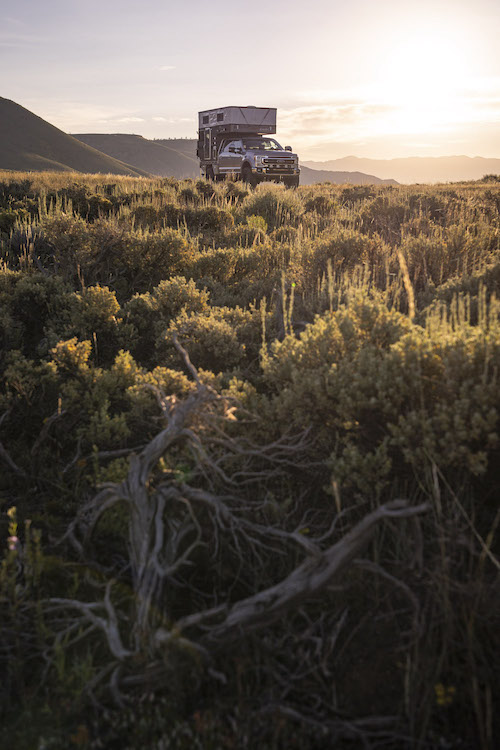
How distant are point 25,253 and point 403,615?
6822mm

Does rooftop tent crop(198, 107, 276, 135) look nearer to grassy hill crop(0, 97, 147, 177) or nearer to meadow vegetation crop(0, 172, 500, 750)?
meadow vegetation crop(0, 172, 500, 750)

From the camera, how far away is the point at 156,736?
72.4 inches

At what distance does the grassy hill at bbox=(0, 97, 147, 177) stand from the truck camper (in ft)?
303

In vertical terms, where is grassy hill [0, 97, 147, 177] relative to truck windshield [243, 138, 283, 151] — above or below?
above

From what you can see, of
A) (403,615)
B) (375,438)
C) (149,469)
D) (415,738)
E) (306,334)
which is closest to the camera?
(415,738)

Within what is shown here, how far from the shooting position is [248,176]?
2303 centimetres

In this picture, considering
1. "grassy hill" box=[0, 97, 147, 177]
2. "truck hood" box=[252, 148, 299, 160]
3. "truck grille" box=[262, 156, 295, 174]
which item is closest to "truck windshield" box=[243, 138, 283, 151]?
"truck hood" box=[252, 148, 299, 160]

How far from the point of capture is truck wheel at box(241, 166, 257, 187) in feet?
74.1

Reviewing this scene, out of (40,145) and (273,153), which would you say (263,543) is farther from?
(40,145)

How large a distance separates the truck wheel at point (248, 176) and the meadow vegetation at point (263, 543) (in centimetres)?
1915

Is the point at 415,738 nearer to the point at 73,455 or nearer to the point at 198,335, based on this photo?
the point at 73,455

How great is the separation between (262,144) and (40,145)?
121155 mm

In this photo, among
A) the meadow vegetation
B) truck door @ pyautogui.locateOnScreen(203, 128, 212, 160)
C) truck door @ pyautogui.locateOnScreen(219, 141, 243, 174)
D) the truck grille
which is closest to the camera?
the meadow vegetation

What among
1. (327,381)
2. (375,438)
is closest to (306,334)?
(327,381)
